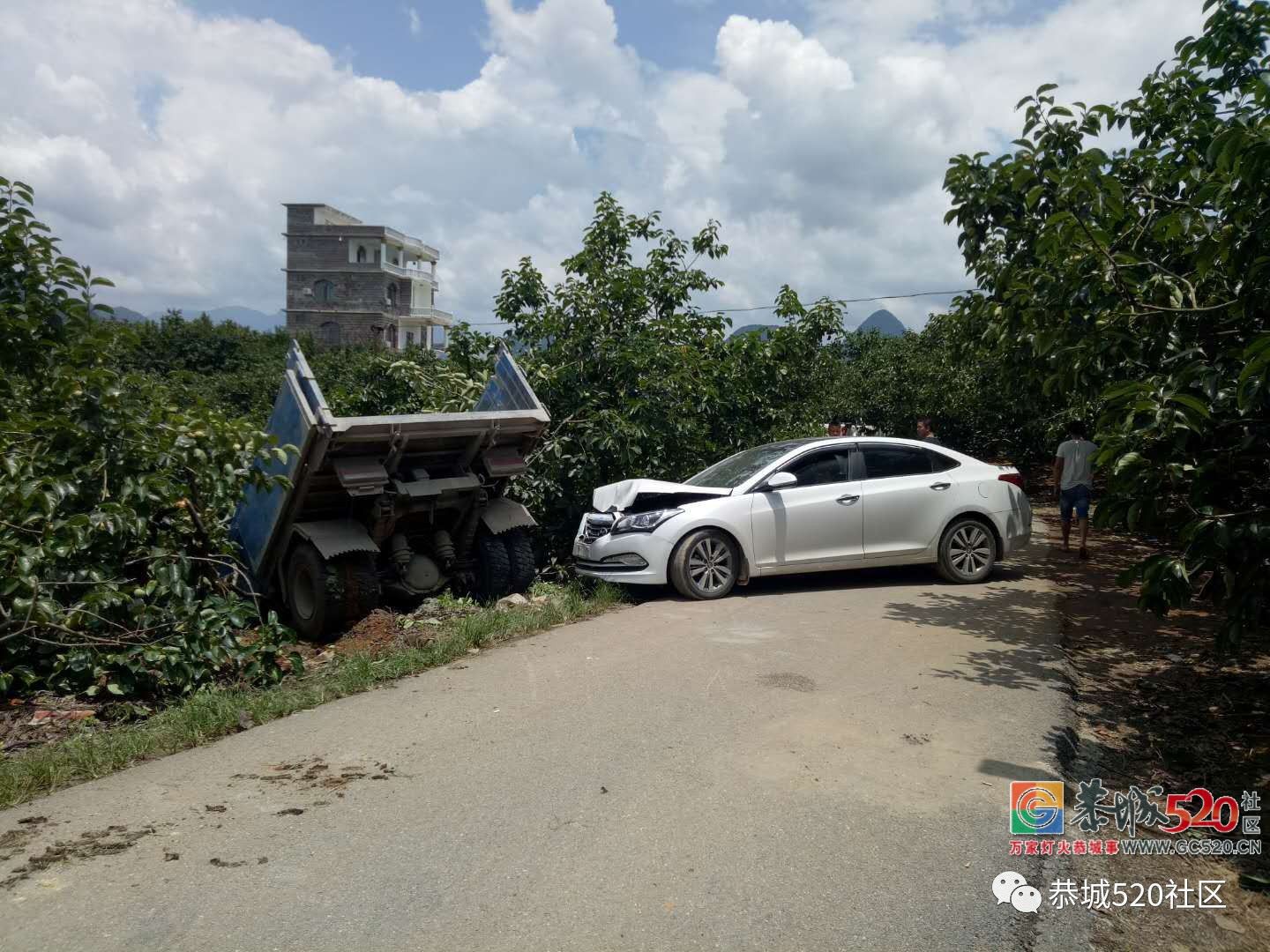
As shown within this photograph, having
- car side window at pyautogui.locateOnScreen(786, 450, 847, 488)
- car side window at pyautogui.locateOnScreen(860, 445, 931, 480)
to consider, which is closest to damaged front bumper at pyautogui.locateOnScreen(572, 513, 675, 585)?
car side window at pyautogui.locateOnScreen(786, 450, 847, 488)

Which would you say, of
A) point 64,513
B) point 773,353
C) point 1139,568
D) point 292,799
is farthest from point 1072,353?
point 773,353

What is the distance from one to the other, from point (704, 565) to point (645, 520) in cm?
70

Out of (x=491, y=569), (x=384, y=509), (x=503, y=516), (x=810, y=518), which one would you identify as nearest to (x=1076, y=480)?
(x=810, y=518)

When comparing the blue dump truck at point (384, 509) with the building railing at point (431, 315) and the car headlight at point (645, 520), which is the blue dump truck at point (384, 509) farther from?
the building railing at point (431, 315)

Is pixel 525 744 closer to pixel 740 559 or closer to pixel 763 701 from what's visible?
pixel 763 701

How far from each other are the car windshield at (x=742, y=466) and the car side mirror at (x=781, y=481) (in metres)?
0.27

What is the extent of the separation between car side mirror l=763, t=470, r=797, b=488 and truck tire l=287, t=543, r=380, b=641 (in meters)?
3.76

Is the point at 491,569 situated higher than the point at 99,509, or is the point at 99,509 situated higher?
the point at 99,509

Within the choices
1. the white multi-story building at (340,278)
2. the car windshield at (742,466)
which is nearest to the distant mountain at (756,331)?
the car windshield at (742,466)

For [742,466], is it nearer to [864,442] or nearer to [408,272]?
[864,442]

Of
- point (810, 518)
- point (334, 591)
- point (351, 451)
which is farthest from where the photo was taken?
point (810, 518)

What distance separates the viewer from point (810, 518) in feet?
30.4

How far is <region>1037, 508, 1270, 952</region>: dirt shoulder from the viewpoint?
3514 mm

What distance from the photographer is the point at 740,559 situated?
9156mm
